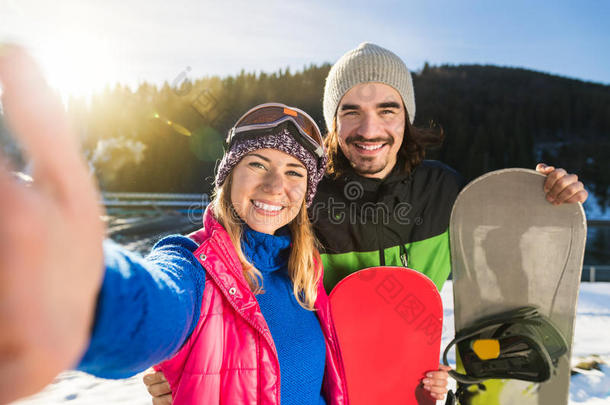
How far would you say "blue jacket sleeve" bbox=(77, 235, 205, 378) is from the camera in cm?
50

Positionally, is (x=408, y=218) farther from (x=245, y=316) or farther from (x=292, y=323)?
(x=245, y=316)

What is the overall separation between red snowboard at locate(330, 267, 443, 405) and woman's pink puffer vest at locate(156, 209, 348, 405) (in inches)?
26.5

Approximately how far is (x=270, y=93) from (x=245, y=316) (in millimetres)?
61906

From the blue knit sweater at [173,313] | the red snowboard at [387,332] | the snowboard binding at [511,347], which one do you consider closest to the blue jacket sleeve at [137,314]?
the blue knit sweater at [173,313]

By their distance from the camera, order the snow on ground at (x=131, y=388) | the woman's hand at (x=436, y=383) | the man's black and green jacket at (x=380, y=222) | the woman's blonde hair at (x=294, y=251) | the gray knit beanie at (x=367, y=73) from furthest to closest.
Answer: the snow on ground at (x=131, y=388) < the gray knit beanie at (x=367, y=73) < the man's black and green jacket at (x=380, y=222) < the woman's hand at (x=436, y=383) < the woman's blonde hair at (x=294, y=251)

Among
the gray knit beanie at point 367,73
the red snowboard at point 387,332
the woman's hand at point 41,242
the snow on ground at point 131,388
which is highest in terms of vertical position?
the gray knit beanie at point 367,73

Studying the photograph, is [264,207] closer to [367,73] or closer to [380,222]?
[380,222]

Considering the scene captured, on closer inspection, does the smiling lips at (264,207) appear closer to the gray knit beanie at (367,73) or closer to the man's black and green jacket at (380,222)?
the man's black and green jacket at (380,222)

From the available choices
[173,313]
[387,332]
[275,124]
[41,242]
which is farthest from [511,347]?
[41,242]

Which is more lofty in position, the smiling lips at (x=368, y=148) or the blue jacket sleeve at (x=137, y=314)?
the smiling lips at (x=368, y=148)

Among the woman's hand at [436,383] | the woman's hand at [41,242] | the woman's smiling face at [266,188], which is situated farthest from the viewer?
the woman's hand at [436,383]

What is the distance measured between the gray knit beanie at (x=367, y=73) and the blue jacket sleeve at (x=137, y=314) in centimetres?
145

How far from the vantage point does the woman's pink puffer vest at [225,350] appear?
3.37ft

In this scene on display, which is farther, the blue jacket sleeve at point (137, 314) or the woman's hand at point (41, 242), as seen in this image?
the blue jacket sleeve at point (137, 314)
